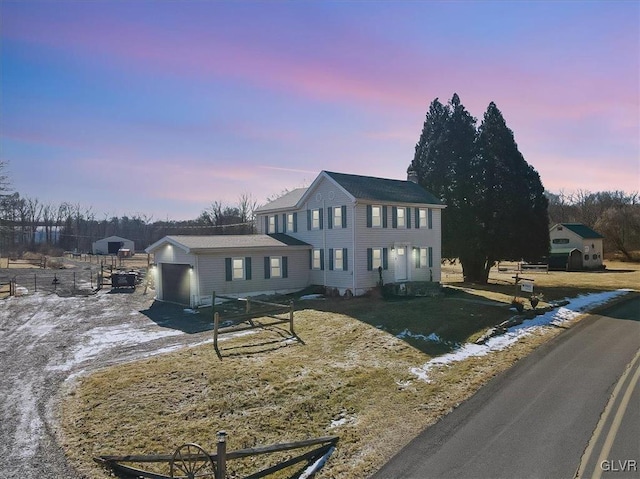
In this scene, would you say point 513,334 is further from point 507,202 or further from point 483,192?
point 483,192

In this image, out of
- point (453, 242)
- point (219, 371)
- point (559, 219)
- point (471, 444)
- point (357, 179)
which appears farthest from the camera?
point (559, 219)

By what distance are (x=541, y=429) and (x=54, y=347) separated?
18.0 meters

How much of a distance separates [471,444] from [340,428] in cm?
298

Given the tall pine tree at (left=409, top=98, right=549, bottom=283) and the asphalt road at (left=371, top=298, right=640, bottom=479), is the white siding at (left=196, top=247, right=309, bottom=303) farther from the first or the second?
the asphalt road at (left=371, top=298, right=640, bottom=479)

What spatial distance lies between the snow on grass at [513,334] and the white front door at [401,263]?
32.8ft

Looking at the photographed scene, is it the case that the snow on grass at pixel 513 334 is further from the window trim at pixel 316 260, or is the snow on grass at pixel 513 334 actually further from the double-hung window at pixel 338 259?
the window trim at pixel 316 260

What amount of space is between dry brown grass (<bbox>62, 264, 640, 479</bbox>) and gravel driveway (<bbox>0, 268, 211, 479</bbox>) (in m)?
0.65

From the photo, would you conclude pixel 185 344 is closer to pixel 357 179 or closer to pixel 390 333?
pixel 390 333

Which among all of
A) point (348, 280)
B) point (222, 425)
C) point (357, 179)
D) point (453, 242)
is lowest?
point (222, 425)

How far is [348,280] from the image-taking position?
27.9m

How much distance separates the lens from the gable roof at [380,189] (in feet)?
92.7

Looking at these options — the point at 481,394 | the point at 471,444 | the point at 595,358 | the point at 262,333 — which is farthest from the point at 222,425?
the point at 595,358

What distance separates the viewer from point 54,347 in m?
17.6

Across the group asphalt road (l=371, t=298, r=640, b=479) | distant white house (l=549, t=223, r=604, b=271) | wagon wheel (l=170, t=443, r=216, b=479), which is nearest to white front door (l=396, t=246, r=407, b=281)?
asphalt road (l=371, t=298, r=640, b=479)
